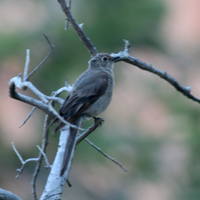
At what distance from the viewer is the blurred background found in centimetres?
497

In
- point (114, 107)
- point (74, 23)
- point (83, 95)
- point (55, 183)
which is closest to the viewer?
point (55, 183)

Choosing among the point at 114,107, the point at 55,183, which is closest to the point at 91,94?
the point at 55,183

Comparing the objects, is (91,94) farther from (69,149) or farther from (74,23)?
(69,149)

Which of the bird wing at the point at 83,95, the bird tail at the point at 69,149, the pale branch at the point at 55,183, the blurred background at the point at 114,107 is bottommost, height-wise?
the pale branch at the point at 55,183

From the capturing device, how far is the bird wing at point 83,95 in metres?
2.96

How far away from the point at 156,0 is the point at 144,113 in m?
1.57

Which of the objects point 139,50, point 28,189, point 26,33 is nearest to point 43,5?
point 26,33

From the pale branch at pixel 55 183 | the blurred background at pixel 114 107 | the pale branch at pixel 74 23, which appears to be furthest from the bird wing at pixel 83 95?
the blurred background at pixel 114 107

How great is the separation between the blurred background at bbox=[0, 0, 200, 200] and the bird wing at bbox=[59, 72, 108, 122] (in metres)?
1.32

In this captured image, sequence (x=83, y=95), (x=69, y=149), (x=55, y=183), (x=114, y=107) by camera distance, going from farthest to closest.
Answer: (x=114, y=107) < (x=83, y=95) < (x=69, y=149) < (x=55, y=183)

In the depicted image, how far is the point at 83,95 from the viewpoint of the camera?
10.5 ft

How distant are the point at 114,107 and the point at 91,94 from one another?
194 cm

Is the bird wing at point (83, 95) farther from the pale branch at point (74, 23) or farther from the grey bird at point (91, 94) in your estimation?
the pale branch at point (74, 23)

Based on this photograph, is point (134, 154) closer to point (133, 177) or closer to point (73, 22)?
point (133, 177)
